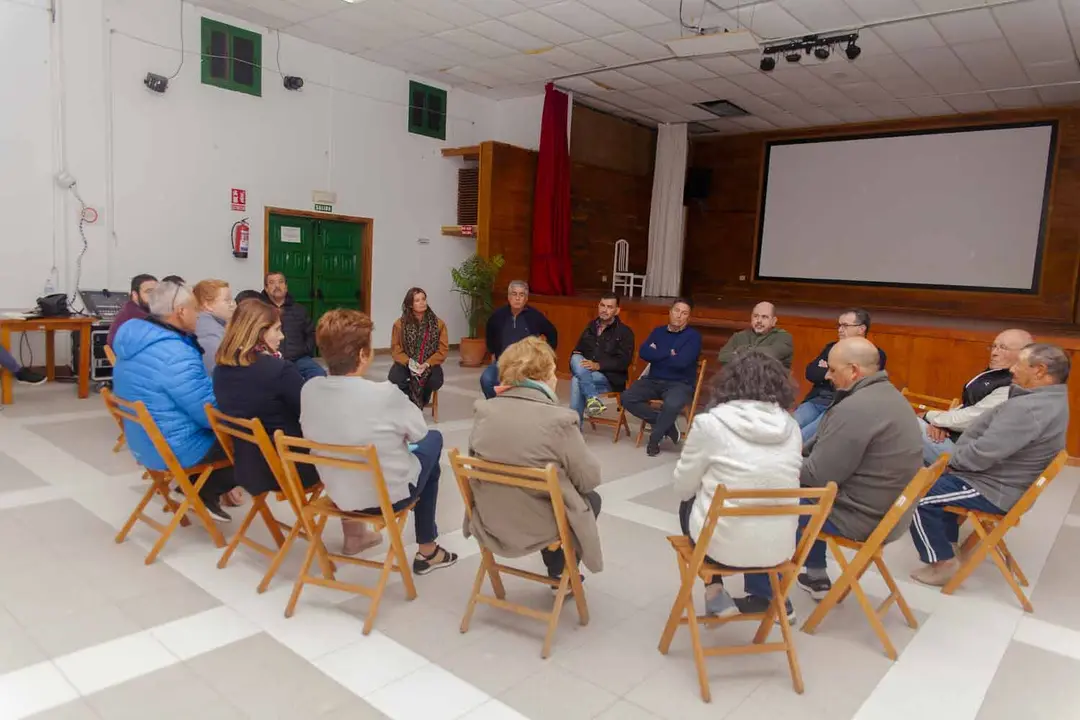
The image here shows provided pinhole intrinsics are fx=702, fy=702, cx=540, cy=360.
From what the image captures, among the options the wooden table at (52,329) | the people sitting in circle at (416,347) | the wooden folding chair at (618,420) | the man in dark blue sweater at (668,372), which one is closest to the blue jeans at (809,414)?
the man in dark blue sweater at (668,372)

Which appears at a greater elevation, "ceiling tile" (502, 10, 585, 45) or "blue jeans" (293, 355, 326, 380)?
"ceiling tile" (502, 10, 585, 45)

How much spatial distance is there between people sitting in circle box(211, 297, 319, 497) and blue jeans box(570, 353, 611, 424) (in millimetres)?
2880

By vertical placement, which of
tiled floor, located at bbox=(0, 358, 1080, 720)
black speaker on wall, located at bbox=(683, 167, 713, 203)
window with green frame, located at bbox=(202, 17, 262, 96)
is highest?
window with green frame, located at bbox=(202, 17, 262, 96)

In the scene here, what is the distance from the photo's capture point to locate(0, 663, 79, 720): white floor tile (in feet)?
6.37

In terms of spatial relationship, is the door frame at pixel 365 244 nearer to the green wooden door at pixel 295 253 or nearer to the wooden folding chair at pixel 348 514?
the green wooden door at pixel 295 253

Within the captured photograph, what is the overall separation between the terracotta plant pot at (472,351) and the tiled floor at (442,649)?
227 inches

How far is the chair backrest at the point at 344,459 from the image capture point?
7.50ft

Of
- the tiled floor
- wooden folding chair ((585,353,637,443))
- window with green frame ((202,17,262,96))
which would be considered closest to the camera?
the tiled floor

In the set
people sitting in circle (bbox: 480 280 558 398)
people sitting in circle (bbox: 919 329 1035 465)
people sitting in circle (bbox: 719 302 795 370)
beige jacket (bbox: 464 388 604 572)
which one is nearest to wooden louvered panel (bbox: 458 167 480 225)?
people sitting in circle (bbox: 480 280 558 398)

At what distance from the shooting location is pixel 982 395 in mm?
3752

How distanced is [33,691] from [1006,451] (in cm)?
348

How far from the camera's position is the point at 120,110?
21.8 feet

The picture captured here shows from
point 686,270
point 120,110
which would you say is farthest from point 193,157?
point 686,270

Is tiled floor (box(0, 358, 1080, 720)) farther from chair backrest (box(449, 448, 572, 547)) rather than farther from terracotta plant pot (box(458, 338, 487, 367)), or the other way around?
terracotta plant pot (box(458, 338, 487, 367))
